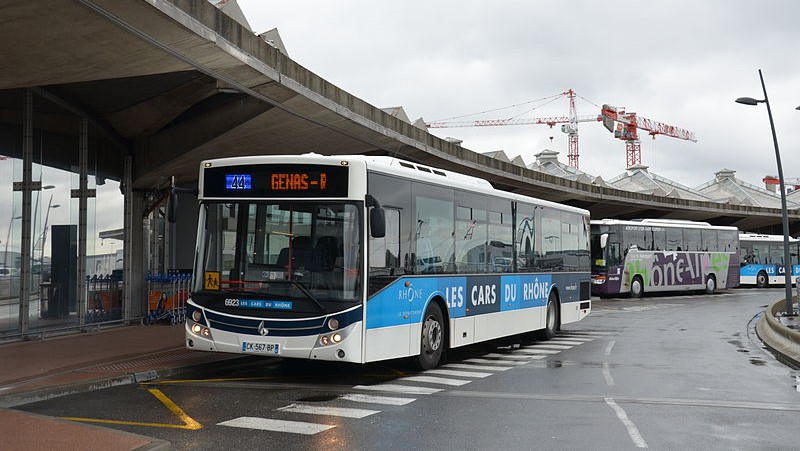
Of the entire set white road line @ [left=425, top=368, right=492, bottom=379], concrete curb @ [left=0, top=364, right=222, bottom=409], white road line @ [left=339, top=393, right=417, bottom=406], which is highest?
concrete curb @ [left=0, top=364, right=222, bottom=409]

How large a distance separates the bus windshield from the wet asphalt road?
4.43 ft

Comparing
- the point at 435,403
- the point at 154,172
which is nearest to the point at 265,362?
the point at 435,403

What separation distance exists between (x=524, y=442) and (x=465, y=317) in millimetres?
6223

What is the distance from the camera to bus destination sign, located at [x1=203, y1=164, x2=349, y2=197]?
35.6 feet

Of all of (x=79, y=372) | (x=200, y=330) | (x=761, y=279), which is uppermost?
(x=200, y=330)

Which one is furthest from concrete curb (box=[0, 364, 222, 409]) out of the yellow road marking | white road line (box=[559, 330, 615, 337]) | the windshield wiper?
white road line (box=[559, 330, 615, 337])

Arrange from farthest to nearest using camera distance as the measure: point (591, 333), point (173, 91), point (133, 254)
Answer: point (133, 254)
point (591, 333)
point (173, 91)

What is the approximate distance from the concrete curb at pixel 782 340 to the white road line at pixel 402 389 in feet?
22.9

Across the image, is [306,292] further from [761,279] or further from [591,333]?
[761,279]

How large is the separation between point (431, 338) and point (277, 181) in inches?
139

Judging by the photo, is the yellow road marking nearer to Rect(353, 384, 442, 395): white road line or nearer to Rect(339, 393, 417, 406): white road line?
Rect(339, 393, 417, 406): white road line

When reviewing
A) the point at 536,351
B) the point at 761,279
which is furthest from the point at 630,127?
the point at 536,351

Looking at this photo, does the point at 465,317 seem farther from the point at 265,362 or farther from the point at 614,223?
the point at 614,223

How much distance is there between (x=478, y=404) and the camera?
9.50m
